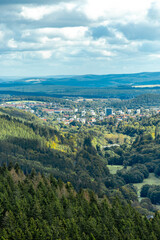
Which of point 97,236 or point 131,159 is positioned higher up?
point 97,236

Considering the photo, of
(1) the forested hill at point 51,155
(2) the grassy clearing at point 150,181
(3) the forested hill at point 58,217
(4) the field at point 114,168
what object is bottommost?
(4) the field at point 114,168

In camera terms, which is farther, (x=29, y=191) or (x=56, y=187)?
(x=56, y=187)

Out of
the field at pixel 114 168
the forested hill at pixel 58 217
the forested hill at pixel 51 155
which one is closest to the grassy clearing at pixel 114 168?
the field at pixel 114 168

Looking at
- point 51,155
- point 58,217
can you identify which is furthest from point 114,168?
point 58,217

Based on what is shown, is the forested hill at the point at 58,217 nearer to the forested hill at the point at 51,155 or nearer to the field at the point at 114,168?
the forested hill at the point at 51,155

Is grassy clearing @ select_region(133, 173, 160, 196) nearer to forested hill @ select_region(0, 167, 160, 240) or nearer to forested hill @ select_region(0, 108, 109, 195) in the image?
forested hill @ select_region(0, 108, 109, 195)

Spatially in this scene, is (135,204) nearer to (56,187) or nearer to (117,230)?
(56,187)

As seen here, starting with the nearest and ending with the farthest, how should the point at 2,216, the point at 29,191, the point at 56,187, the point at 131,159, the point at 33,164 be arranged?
1. the point at 2,216
2. the point at 29,191
3. the point at 56,187
4. the point at 33,164
5. the point at 131,159

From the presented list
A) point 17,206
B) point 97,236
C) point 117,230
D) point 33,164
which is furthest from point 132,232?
point 33,164

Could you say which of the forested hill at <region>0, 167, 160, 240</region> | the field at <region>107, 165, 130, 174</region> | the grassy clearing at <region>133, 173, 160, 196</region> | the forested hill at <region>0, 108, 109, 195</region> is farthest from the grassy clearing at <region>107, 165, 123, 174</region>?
the forested hill at <region>0, 167, 160, 240</region>
